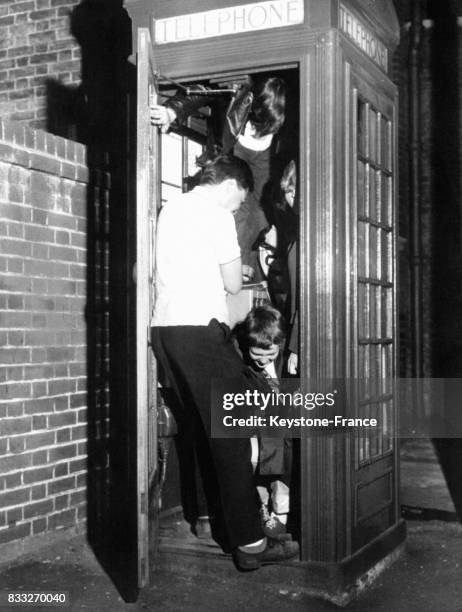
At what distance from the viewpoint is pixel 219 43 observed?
445cm

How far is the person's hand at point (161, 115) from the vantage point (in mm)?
4354

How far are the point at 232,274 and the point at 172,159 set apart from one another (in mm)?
1368

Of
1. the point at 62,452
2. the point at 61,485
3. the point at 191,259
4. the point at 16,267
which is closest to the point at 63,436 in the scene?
the point at 62,452

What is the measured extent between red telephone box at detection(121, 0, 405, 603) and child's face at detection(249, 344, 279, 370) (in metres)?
0.33

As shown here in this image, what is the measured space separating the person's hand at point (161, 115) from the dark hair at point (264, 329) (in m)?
1.20

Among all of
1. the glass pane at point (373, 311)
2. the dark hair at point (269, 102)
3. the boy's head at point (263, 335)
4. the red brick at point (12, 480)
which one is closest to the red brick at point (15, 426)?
the red brick at point (12, 480)

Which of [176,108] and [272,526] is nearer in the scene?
[272,526]

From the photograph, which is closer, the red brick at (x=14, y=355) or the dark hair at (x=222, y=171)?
the dark hair at (x=222, y=171)

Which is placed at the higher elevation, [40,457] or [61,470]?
[40,457]

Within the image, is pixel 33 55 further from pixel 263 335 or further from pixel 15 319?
pixel 263 335

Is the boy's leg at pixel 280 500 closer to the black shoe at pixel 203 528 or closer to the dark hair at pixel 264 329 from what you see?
the black shoe at pixel 203 528

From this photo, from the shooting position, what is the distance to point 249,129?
5363 mm

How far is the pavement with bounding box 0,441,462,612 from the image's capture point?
162 inches

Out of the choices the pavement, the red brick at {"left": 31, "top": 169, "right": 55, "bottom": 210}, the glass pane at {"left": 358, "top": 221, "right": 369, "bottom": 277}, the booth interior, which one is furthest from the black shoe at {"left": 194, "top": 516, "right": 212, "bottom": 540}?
the red brick at {"left": 31, "top": 169, "right": 55, "bottom": 210}
